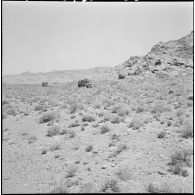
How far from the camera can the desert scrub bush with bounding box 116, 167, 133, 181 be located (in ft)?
32.1

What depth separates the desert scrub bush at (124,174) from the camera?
9.78m

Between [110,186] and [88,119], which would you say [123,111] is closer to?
[88,119]

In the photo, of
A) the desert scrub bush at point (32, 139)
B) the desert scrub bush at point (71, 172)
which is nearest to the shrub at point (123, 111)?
the desert scrub bush at point (32, 139)

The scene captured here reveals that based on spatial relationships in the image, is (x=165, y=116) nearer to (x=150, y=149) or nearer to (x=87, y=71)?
(x=150, y=149)

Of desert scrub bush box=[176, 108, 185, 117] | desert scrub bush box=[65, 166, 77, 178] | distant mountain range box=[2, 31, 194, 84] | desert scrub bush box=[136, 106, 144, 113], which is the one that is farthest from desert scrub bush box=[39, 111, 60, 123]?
distant mountain range box=[2, 31, 194, 84]

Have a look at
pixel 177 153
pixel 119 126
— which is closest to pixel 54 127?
pixel 119 126

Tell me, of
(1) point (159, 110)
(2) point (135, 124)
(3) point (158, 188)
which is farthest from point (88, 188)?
(1) point (159, 110)

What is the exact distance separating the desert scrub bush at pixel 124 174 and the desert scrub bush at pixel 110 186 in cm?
55

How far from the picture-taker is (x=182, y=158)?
11.0 meters

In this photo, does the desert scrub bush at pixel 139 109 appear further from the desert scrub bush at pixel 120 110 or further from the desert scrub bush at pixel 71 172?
the desert scrub bush at pixel 71 172

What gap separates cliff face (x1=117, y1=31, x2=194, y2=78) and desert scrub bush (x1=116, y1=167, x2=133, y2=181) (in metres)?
28.7

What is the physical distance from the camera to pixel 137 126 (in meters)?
15.7

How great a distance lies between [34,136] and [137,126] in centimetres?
527

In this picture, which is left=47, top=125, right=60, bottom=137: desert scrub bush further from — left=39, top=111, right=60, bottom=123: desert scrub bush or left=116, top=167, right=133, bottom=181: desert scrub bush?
left=116, top=167, right=133, bottom=181: desert scrub bush
